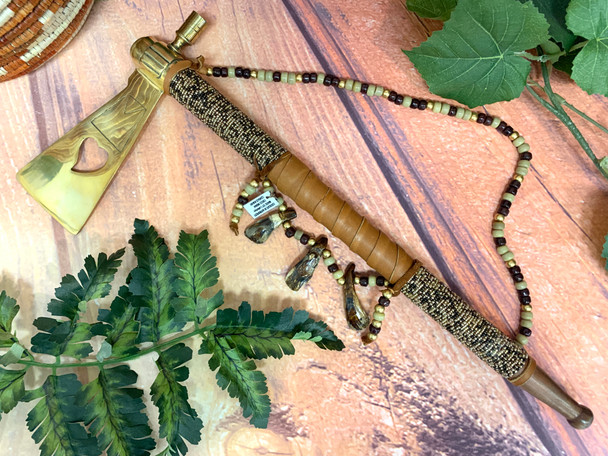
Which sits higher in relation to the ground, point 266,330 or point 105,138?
point 105,138

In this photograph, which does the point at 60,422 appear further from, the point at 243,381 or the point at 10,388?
the point at 243,381

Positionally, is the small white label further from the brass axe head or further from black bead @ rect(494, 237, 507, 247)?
black bead @ rect(494, 237, 507, 247)

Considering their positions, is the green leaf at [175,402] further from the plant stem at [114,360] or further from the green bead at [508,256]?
the green bead at [508,256]

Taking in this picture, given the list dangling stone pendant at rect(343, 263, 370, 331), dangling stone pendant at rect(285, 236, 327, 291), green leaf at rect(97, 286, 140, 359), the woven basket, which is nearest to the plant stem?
green leaf at rect(97, 286, 140, 359)

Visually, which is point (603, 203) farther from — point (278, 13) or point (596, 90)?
point (278, 13)

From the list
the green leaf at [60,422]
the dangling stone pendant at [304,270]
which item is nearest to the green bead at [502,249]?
the dangling stone pendant at [304,270]

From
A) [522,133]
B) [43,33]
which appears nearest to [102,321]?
[43,33]

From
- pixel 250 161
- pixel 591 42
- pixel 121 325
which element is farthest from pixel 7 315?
pixel 591 42
